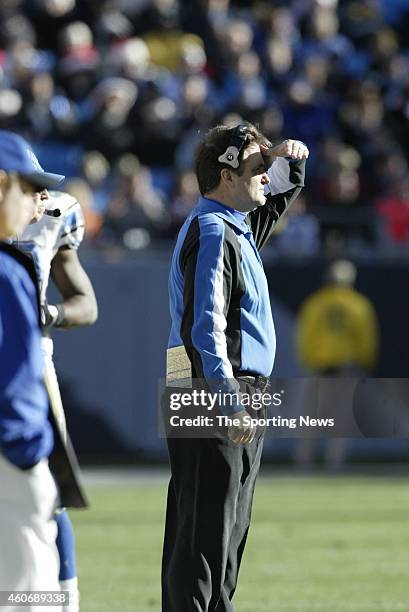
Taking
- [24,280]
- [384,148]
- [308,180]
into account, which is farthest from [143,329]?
[24,280]

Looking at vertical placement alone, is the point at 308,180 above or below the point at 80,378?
above

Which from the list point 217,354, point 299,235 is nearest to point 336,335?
point 299,235

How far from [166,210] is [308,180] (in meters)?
1.89

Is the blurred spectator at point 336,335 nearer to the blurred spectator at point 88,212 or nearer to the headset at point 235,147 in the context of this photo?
the blurred spectator at point 88,212

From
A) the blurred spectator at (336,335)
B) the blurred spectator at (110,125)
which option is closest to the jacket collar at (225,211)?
the blurred spectator at (336,335)

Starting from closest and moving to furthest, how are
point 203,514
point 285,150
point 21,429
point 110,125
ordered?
point 21,429 → point 203,514 → point 285,150 → point 110,125

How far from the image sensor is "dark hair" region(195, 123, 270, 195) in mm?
5930

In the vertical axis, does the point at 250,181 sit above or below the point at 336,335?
above

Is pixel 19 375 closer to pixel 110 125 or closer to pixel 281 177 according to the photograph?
pixel 281 177

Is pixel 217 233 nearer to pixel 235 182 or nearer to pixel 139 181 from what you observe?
pixel 235 182

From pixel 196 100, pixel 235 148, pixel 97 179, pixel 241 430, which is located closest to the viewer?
pixel 241 430

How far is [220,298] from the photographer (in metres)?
5.62

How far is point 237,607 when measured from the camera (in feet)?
24.6

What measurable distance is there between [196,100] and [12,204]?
43.2ft
